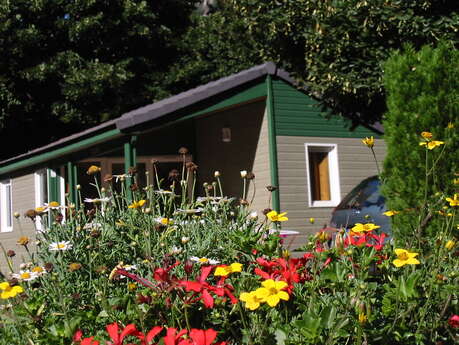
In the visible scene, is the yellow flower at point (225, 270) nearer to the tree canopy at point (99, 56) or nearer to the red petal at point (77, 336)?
the red petal at point (77, 336)

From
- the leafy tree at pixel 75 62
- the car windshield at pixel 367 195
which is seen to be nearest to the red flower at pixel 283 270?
the car windshield at pixel 367 195

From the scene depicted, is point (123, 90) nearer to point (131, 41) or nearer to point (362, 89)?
point (131, 41)

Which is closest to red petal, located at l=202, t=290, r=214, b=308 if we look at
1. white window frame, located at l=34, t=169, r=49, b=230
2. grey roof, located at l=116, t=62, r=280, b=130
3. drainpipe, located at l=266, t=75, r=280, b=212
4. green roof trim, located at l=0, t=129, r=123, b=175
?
grey roof, located at l=116, t=62, r=280, b=130

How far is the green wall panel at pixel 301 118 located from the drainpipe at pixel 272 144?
0.14 metres

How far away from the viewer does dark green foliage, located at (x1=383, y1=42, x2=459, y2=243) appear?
7582mm

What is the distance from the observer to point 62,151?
1498 centimetres

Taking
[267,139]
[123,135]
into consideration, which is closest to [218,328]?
[123,135]

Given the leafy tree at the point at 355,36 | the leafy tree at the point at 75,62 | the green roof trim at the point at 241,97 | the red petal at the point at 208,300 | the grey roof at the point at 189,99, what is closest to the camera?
the red petal at the point at 208,300

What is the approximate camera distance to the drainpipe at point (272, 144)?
43.8ft

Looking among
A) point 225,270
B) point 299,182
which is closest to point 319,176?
point 299,182

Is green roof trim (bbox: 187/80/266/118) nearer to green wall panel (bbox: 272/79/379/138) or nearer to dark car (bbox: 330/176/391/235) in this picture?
green wall panel (bbox: 272/79/379/138)

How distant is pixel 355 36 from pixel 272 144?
3.22 metres

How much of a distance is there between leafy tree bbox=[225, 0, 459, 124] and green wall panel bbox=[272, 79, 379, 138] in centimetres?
27

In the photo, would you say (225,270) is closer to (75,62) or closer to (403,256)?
(403,256)
